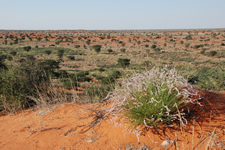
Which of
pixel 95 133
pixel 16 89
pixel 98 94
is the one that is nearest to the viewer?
pixel 95 133

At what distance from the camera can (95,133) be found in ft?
9.30

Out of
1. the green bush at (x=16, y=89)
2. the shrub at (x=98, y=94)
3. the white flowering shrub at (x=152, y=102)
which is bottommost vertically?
the shrub at (x=98, y=94)

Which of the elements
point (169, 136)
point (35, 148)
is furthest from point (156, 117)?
point (35, 148)

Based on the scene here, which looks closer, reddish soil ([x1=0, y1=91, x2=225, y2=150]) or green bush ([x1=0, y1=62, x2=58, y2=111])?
reddish soil ([x1=0, y1=91, x2=225, y2=150])

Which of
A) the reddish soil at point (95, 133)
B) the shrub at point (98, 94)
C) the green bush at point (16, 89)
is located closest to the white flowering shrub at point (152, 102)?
the reddish soil at point (95, 133)

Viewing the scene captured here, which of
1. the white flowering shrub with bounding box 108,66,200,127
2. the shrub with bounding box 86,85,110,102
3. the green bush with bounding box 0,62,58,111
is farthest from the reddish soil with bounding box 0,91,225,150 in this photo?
the green bush with bounding box 0,62,58,111

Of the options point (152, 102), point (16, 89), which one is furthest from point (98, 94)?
point (152, 102)

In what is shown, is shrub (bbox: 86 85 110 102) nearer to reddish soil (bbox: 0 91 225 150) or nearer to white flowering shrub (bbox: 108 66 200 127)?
reddish soil (bbox: 0 91 225 150)

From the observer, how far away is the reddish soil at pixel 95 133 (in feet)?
7.92

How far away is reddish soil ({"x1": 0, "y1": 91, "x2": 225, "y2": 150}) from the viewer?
7.92ft

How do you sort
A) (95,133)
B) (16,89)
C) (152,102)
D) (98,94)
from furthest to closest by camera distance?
(98,94)
(16,89)
(95,133)
(152,102)

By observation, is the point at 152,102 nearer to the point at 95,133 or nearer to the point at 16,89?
the point at 95,133

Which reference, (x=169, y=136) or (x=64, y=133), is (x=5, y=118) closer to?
(x=64, y=133)

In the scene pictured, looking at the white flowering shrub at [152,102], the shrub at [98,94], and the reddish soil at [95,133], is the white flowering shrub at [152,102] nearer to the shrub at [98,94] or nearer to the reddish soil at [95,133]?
the reddish soil at [95,133]
